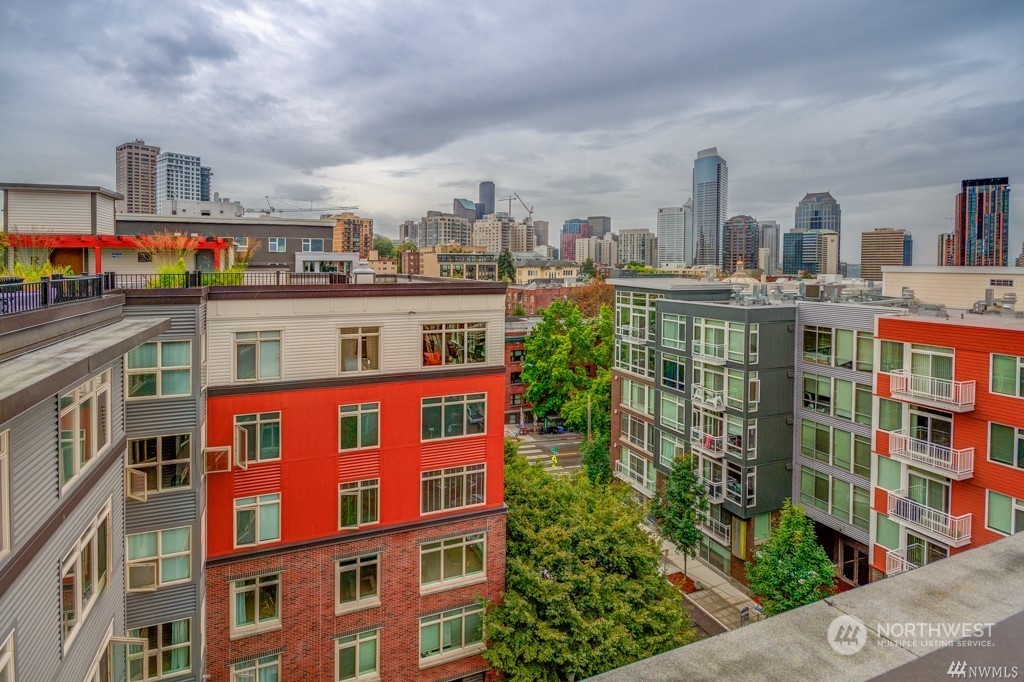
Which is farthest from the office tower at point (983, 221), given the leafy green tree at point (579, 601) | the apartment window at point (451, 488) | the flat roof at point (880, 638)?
the flat roof at point (880, 638)

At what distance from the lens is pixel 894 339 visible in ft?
67.6

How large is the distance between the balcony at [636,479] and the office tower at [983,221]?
46.6m

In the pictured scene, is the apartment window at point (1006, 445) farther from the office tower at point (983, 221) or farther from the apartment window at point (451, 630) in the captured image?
the office tower at point (983, 221)

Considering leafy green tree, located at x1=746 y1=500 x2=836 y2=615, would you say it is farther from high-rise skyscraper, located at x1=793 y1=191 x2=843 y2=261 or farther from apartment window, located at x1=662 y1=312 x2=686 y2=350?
high-rise skyscraper, located at x1=793 y1=191 x2=843 y2=261

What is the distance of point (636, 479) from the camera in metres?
33.3

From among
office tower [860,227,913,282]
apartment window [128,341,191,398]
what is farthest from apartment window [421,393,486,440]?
office tower [860,227,913,282]

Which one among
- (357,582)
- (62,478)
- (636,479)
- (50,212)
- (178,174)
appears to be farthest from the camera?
(178,174)

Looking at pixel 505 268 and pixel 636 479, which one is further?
pixel 505 268

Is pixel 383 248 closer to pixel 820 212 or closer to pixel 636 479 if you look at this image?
pixel 820 212

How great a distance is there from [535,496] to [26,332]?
15.6 meters

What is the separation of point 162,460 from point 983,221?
7088cm

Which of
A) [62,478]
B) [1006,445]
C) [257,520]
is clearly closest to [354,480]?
[257,520]

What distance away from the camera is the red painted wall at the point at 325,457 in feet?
49.3

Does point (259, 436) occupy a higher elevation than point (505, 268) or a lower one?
lower
